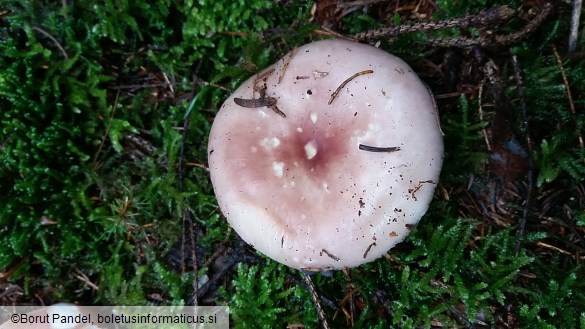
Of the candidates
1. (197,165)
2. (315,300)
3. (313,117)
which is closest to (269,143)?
(313,117)

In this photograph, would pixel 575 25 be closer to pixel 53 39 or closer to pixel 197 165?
pixel 197 165

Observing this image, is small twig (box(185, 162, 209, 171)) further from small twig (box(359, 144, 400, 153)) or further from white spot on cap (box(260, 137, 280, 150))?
small twig (box(359, 144, 400, 153))

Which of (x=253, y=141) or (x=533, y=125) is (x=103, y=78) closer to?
(x=253, y=141)

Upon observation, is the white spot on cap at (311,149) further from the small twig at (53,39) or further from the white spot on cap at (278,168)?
the small twig at (53,39)

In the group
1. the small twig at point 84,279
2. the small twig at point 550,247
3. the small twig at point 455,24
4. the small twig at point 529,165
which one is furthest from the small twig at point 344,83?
the small twig at point 84,279

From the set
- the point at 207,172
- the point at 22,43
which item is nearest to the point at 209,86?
the point at 207,172

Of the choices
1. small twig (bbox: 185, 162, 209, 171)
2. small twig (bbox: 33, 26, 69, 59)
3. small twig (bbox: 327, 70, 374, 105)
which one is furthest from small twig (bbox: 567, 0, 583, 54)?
small twig (bbox: 33, 26, 69, 59)

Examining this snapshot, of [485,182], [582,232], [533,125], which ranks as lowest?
[582,232]
